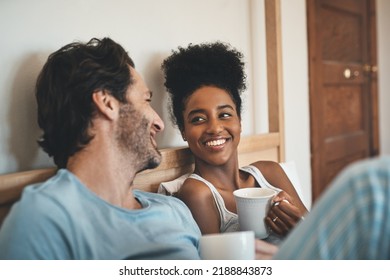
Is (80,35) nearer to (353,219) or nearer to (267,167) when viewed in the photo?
(267,167)

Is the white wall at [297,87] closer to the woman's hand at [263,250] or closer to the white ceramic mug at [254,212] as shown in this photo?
the white ceramic mug at [254,212]

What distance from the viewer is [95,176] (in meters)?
0.65

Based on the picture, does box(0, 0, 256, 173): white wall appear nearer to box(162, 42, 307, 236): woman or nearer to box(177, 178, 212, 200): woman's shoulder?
box(162, 42, 307, 236): woman

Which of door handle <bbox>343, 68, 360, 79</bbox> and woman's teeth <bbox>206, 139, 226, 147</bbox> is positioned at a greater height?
door handle <bbox>343, 68, 360, 79</bbox>

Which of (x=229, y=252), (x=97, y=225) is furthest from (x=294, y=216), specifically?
(x=97, y=225)

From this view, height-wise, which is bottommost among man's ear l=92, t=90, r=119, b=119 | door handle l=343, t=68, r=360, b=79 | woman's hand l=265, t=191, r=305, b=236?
woman's hand l=265, t=191, r=305, b=236

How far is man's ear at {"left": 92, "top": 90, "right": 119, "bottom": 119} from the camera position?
2.19ft

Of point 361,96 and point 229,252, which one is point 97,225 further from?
point 361,96

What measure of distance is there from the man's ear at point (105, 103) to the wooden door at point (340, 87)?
1061mm

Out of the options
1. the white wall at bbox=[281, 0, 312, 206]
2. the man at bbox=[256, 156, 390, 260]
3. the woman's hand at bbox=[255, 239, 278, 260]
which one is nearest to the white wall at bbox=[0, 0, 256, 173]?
the white wall at bbox=[281, 0, 312, 206]

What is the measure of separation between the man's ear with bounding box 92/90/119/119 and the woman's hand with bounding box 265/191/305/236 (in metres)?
0.36

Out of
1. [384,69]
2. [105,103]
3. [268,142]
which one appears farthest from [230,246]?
[384,69]

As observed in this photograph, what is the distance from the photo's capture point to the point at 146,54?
977 millimetres

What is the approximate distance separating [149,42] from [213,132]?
289 mm
